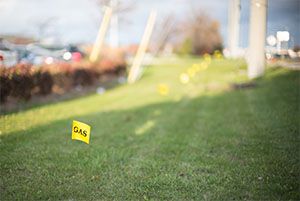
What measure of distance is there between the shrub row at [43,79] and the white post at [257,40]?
686 centimetres

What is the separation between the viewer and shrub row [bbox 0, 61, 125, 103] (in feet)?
32.4

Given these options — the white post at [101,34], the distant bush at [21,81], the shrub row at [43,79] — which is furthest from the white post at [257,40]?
the distant bush at [21,81]

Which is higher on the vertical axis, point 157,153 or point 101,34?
point 101,34

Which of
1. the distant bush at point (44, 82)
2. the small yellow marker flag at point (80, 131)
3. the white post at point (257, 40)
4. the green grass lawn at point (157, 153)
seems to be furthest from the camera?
the white post at point (257, 40)

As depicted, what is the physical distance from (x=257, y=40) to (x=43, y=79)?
9.35 m

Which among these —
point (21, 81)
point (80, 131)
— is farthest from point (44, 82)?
point (80, 131)

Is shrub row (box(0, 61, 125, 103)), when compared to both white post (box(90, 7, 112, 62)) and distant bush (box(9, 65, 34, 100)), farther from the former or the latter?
white post (box(90, 7, 112, 62))

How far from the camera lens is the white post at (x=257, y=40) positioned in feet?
53.6

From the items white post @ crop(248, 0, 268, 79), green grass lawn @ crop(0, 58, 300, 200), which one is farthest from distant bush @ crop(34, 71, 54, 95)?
white post @ crop(248, 0, 268, 79)

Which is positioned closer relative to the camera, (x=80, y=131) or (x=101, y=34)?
(x=80, y=131)

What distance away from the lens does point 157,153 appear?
6.45 metres

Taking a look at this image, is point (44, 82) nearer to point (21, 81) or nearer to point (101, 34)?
point (21, 81)

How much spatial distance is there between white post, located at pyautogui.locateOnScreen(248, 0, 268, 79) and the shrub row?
22.5 feet

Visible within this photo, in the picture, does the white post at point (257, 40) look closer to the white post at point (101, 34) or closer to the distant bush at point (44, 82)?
the white post at point (101, 34)
